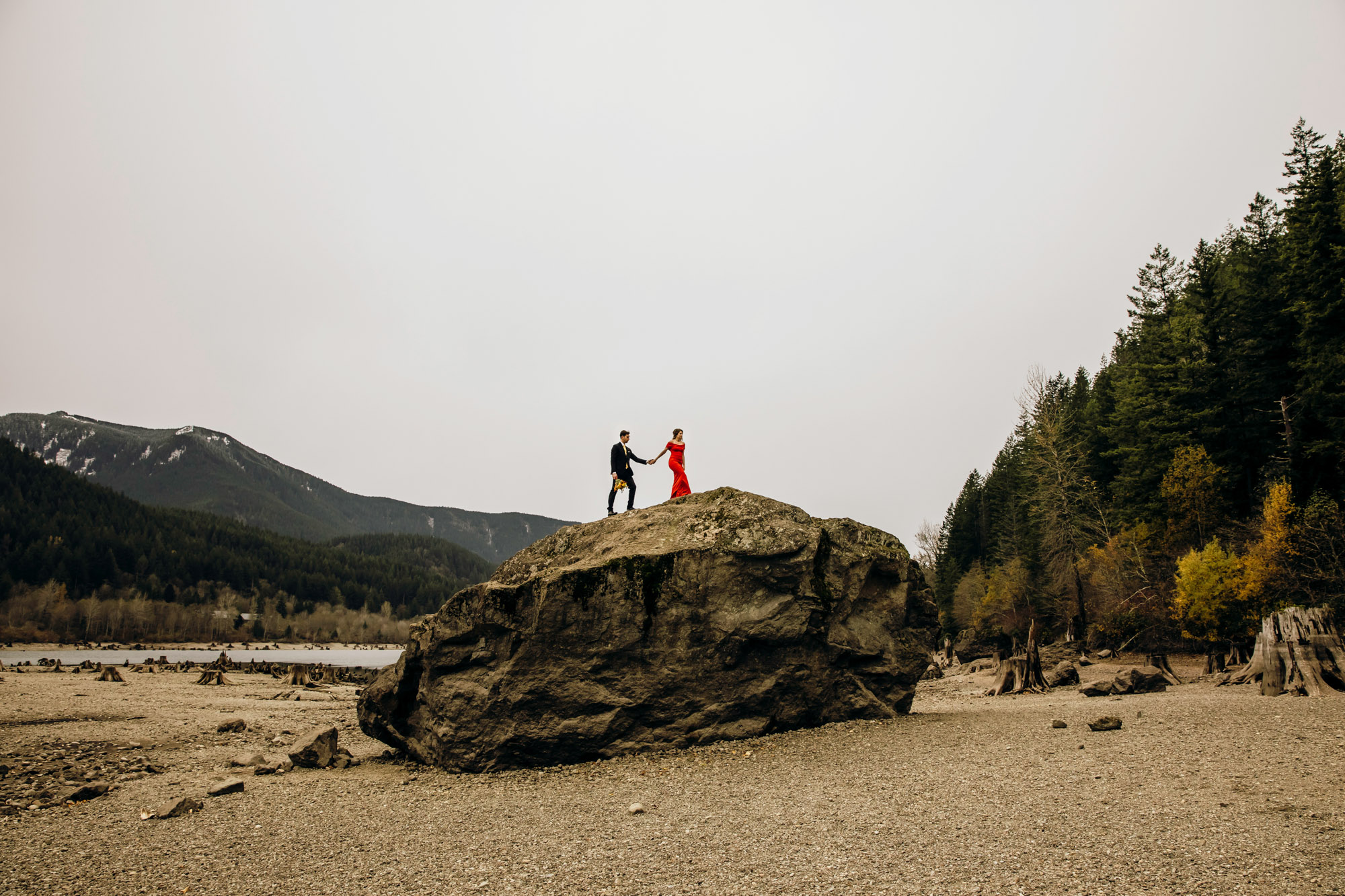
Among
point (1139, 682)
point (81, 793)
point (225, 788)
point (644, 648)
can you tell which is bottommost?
point (81, 793)

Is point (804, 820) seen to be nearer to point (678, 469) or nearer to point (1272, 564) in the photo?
point (678, 469)

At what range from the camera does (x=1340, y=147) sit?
31.7 m

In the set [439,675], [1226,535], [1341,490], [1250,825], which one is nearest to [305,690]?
[439,675]

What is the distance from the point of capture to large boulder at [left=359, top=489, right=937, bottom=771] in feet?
39.9


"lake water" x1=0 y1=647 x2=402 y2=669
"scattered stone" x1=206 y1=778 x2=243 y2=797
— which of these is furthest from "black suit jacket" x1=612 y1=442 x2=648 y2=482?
"lake water" x1=0 y1=647 x2=402 y2=669

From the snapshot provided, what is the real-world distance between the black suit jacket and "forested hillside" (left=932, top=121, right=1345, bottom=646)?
22.1 meters

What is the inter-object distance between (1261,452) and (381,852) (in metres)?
39.8

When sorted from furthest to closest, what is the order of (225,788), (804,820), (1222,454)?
(1222,454) < (225,788) < (804,820)

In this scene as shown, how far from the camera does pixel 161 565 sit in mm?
135125

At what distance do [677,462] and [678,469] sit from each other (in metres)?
0.18

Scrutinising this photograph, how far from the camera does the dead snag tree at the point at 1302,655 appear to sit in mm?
14375

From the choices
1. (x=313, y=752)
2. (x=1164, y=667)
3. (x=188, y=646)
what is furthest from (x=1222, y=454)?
(x=188, y=646)

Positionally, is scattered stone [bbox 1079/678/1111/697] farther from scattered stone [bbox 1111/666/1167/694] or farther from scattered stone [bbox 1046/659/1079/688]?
scattered stone [bbox 1046/659/1079/688]

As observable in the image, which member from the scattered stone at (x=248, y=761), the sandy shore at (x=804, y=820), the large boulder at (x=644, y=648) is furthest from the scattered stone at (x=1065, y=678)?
the scattered stone at (x=248, y=761)
